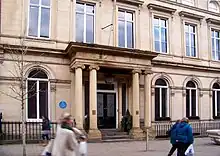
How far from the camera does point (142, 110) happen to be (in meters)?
22.5

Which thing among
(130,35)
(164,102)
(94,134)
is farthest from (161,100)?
(94,134)

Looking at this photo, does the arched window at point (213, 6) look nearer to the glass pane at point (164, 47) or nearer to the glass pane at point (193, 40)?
the glass pane at point (193, 40)

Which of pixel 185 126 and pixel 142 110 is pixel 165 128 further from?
pixel 185 126

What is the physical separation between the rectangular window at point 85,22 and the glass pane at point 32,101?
4.32 m

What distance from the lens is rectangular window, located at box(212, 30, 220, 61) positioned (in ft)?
93.6

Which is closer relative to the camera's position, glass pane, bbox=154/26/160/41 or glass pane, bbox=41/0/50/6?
glass pane, bbox=41/0/50/6

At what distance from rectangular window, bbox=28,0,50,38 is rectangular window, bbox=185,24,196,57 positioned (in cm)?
1207

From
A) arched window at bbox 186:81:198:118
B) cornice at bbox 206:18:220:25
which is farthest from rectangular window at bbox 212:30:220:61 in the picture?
arched window at bbox 186:81:198:118

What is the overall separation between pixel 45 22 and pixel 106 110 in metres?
7.21

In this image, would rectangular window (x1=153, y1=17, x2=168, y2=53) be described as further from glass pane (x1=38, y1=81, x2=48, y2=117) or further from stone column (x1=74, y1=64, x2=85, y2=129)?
glass pane (x1=38, y1=81, x2=48, y2=117)

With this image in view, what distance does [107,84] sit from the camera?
22.1 meters

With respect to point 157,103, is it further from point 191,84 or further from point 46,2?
point 46,2

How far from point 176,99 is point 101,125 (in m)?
6.74

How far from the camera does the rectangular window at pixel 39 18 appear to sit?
65.5 ft
